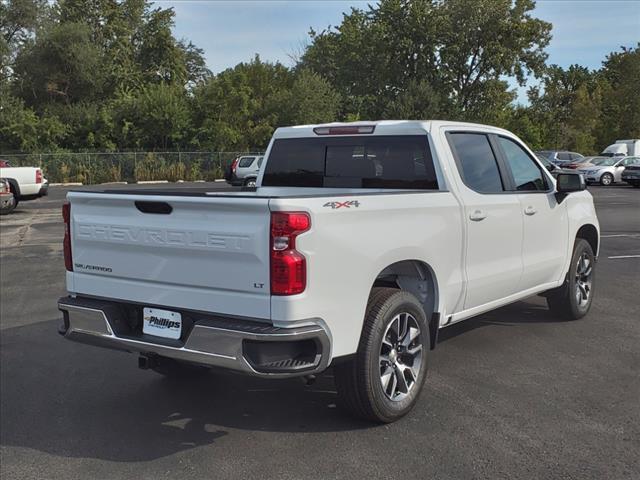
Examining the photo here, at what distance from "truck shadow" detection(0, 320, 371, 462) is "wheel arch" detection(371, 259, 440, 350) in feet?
2.98

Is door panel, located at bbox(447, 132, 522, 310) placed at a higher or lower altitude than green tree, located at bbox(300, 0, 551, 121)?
lower

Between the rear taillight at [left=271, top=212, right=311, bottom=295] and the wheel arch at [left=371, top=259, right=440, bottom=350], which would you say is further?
the wheel arch at [left=371, top=259, right=440, bottom=350]

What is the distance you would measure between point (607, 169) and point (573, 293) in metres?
28.7

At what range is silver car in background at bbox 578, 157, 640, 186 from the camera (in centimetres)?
3234

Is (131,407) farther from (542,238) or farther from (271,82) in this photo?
(271,82)

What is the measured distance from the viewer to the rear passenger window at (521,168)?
5613 millimetres

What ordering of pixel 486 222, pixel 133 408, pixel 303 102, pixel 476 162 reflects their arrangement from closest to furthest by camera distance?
pixel 133 408 < pixel 486 222 < pixel 476 162 < pixel 303 102

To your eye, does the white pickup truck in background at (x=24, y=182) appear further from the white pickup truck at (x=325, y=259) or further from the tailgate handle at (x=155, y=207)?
the tailgate handle at (x=155, y=207)

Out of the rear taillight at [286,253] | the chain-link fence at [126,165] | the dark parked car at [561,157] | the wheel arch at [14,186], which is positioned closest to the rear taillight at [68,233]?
the rear taillight at [286,253]

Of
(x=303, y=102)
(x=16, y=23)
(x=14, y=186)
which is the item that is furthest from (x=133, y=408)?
(x=16, y=23)

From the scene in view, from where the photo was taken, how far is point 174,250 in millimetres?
3750

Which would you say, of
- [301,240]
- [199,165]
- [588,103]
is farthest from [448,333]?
[588,103]

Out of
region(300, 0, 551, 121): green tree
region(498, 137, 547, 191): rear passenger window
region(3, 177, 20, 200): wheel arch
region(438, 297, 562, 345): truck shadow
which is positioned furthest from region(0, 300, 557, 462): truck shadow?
region(300, 0, 551, 121): green tree

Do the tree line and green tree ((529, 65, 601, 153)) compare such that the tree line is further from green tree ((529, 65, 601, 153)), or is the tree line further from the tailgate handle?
the tailgate handle
